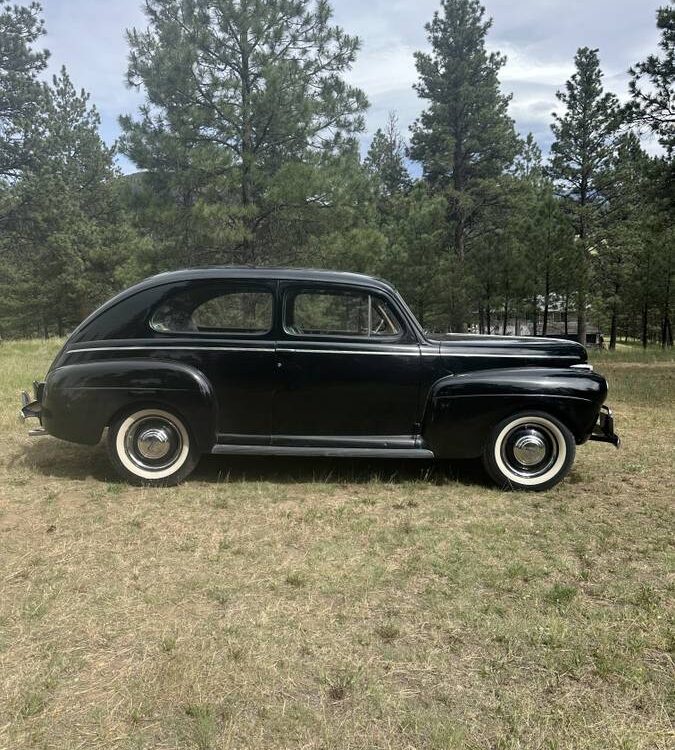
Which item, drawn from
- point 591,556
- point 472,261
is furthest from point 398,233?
point 591,556

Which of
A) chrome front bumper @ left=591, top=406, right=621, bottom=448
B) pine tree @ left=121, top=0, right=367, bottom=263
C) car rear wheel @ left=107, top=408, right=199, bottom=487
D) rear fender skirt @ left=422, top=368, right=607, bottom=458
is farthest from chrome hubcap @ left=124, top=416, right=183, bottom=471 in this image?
pine tree @ left=121, top=0, right=367, bottom=263

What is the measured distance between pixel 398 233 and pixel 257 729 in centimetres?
2133

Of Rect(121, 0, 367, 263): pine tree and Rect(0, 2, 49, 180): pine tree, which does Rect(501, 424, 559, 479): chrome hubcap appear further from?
Rect(0, 2, 49, 180): pine tree

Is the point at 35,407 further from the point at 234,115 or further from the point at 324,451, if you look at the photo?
the point at 234,115

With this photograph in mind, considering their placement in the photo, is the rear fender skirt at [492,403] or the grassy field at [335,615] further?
the rear fender skirt at [492,403]

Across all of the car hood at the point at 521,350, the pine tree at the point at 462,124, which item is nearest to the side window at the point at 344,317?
the car hood at the point at 521,350

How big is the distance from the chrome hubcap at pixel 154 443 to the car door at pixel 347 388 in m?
0.89

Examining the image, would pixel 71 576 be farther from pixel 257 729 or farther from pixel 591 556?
pixel 591 556

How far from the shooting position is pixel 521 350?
4938 millimetres

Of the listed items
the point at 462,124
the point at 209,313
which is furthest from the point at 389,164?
the point at 209,313

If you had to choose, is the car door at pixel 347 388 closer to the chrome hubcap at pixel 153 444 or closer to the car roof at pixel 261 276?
the car roof at pixel 261 276

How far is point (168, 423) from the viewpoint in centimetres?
477

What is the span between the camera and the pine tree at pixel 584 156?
2370 centimetres

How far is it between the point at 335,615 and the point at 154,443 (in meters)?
2.53
